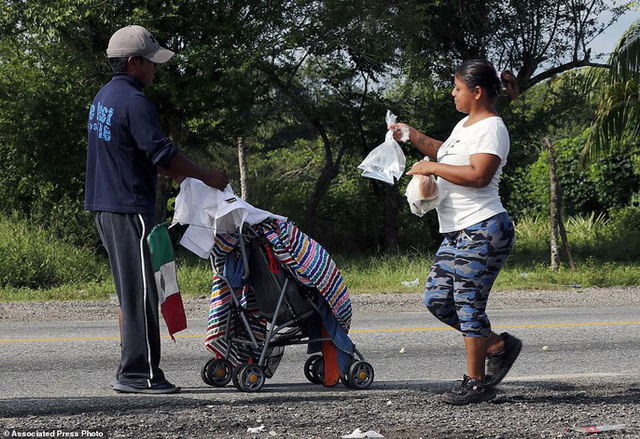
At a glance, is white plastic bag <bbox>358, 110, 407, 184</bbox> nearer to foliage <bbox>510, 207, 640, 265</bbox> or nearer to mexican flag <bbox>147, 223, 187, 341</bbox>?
mexican flag <bbox>147, 223, 187, 341</bbox>

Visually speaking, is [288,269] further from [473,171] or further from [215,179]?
[473,171]

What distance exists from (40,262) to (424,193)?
10264 mm

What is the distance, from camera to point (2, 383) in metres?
6.66

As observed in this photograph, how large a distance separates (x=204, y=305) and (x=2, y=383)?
5.35 m

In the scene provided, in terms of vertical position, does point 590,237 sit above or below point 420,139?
below

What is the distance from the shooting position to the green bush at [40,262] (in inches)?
559

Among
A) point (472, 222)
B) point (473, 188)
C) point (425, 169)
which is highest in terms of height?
point (425, 169)

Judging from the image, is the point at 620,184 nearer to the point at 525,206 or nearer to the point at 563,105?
the point at 525,206

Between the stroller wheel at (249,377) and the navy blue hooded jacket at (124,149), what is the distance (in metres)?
1.15

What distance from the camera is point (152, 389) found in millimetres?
5766

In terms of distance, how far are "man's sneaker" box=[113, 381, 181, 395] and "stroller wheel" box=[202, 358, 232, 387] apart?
29 centimetres

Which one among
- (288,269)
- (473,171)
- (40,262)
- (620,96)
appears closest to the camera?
(473,171)

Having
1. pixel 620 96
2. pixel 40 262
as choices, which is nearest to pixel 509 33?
pixel 620 96

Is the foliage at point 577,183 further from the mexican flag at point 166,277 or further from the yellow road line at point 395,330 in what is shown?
the mexican flag at point 166,277
